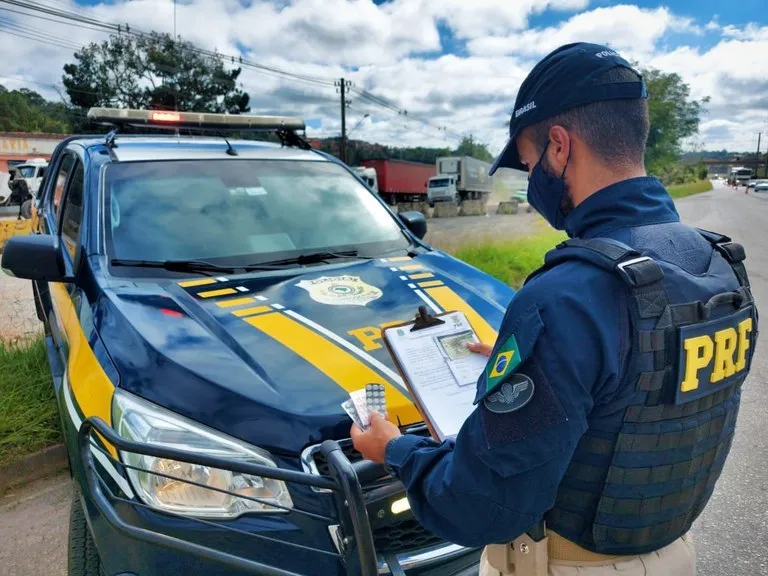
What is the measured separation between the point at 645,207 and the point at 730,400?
1.38 ft

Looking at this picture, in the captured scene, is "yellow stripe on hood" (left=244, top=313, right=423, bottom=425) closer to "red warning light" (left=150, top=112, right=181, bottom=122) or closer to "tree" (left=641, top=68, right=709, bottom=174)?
"red warning light" (left=150, top=112, right=181, bottom=122)

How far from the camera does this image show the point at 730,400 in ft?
3.89

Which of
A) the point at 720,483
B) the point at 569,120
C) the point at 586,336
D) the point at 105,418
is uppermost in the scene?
the point at 569,120

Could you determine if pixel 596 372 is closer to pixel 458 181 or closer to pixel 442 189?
pixel 442 189

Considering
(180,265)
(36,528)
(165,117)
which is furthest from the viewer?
(165,117)

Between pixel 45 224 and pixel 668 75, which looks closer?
pixel 45 224

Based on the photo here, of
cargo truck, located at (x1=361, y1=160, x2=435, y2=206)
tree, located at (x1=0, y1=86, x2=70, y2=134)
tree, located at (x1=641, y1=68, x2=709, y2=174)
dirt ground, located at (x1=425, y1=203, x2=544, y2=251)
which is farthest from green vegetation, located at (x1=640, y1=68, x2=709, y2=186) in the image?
tree, located at (x1=0, y1=86, x2=70, y2=134)

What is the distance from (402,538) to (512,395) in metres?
0.92

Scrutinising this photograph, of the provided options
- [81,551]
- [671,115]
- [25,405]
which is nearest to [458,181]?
[671,115]

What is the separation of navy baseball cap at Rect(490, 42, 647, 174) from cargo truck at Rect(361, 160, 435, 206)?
40.8m

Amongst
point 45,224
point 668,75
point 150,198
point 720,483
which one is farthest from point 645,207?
point 668,75

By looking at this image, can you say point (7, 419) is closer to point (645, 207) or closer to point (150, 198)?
point (150, 198)

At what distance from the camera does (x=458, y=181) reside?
45.2 m

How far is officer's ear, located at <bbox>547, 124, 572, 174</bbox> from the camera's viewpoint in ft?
3.70
